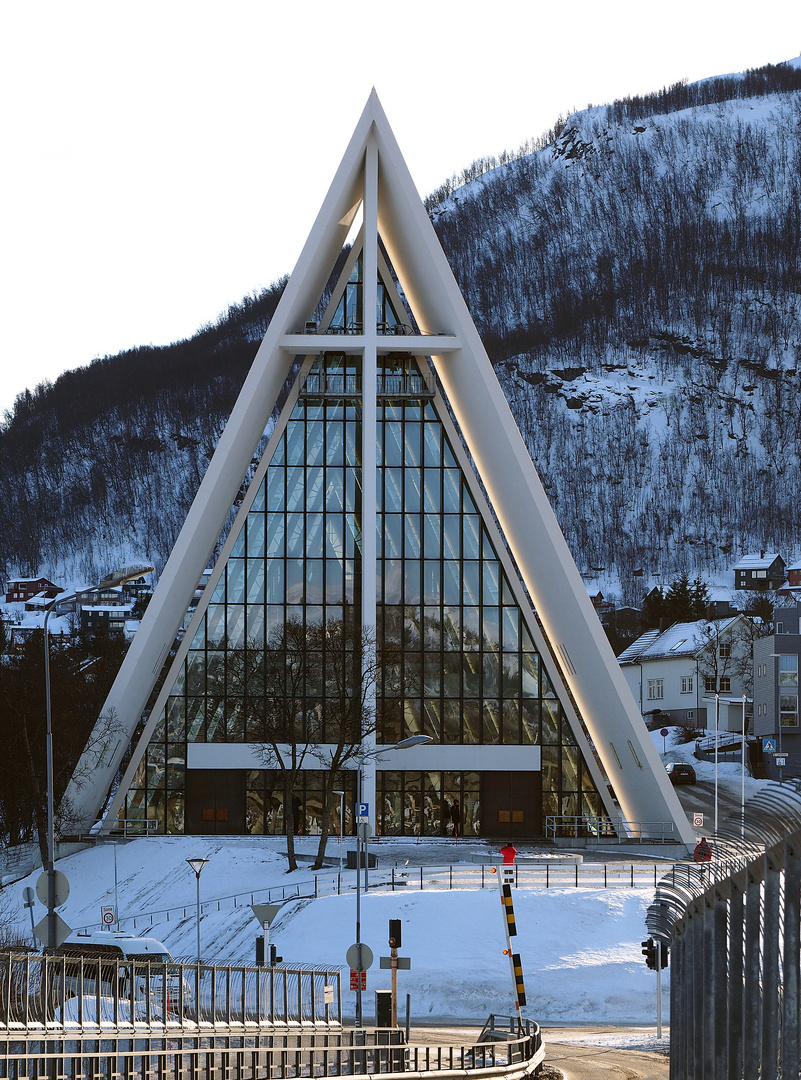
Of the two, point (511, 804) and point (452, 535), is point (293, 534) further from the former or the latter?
point (511, 804)

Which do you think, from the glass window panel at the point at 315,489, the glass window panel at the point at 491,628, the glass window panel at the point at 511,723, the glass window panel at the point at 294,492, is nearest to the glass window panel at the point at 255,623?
the glass window panel at the point at 294,492

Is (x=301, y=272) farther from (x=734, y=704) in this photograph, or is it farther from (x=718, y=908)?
(x=734, y=704)

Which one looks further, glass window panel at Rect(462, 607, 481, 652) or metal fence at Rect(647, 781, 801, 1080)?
glass window panel at Rect(462, 607, 481, 652)

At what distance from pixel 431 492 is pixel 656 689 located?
1842 inches

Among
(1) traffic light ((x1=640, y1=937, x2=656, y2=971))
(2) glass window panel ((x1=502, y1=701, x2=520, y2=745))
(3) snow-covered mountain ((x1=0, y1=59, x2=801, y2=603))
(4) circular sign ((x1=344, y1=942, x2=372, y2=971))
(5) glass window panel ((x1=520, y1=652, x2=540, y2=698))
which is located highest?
(3) snow-covered mountain ((x1=0, y1=59, x2=801, y2=603))

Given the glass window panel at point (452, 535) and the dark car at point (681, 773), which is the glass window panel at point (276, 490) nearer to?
the glass window panel at point (452, 535)

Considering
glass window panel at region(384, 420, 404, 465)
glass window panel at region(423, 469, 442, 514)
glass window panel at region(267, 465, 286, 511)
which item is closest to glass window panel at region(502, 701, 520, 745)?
glass window panel at region(423, 469, 442, 514)

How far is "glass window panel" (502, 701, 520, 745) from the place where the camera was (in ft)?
155

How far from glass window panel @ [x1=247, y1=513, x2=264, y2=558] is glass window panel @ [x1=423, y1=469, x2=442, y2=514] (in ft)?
17.4

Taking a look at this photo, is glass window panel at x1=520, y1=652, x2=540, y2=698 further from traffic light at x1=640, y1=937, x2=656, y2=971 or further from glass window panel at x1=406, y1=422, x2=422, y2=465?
traffic light at x1=640, y1=937, x2=656, y2=971

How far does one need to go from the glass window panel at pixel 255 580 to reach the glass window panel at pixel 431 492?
5.64 meters

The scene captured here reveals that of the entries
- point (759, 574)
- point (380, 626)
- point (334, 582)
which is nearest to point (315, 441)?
point (334, 582)

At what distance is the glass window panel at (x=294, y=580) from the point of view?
48.4m

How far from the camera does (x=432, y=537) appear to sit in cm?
4816
